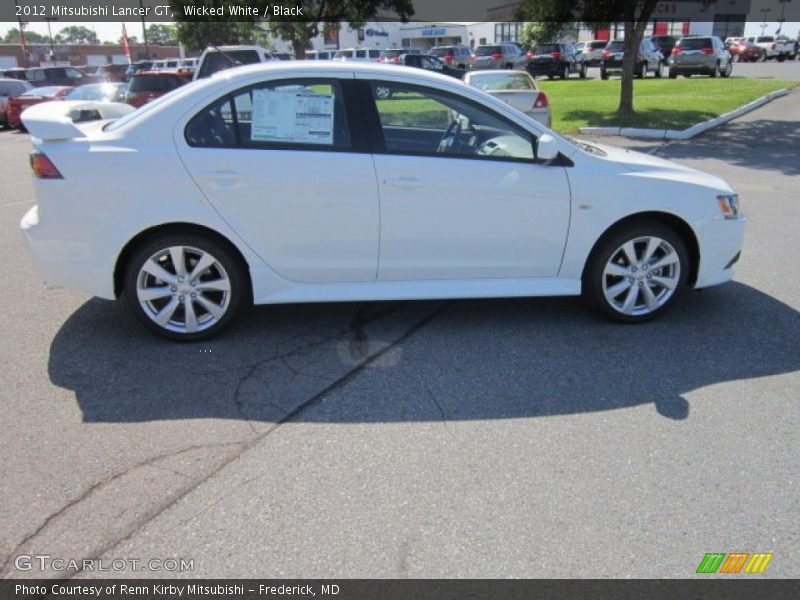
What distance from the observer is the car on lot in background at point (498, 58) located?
3303 cm

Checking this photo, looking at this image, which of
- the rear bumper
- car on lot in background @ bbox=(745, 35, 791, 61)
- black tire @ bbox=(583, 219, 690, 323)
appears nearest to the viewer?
the rear bumper

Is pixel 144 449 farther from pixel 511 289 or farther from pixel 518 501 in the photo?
pixel 511 289

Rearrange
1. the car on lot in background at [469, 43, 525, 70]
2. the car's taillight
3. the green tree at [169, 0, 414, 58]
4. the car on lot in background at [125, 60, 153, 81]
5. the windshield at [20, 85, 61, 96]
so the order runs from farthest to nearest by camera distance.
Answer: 1. the car on lot in background at [469, 43, 525, 70]
2. the car on lot in background at [125, 60, 153, 81]
3. the green tree at [169, 0, 414, 58]
4. the windshield at [20, 85, 61, 96]
5. the car's taillight

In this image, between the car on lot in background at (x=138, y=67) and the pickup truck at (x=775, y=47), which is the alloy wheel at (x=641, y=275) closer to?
the car on lot in background at (x=138, y=67)

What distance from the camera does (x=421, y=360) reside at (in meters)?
4.21

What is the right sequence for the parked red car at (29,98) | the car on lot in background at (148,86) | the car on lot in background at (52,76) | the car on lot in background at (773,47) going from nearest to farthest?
the car on lot in background at (148,86)
the parked red car at (29,98)
the car on lot in background at (52,76)
the car on lot in background at (773,47)

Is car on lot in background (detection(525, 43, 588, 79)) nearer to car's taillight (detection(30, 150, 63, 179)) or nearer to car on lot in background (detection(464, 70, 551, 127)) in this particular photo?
car on lot in background (detection(464, 70, 551, 127))

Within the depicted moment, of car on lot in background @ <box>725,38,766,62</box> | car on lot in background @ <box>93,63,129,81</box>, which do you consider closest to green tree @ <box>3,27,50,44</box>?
car on lot in background @ <box>93,63,129,81</box>

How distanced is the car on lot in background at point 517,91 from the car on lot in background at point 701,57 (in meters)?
21.2

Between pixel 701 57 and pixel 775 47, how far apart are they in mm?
25150

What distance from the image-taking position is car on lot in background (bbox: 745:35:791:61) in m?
48.8

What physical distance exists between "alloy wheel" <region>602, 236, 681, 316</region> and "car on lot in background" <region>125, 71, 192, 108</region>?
15949mm

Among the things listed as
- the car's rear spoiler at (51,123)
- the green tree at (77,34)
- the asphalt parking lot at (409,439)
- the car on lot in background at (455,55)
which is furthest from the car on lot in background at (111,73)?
the green tree at (77,34)

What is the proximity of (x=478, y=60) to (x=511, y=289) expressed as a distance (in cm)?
3116
